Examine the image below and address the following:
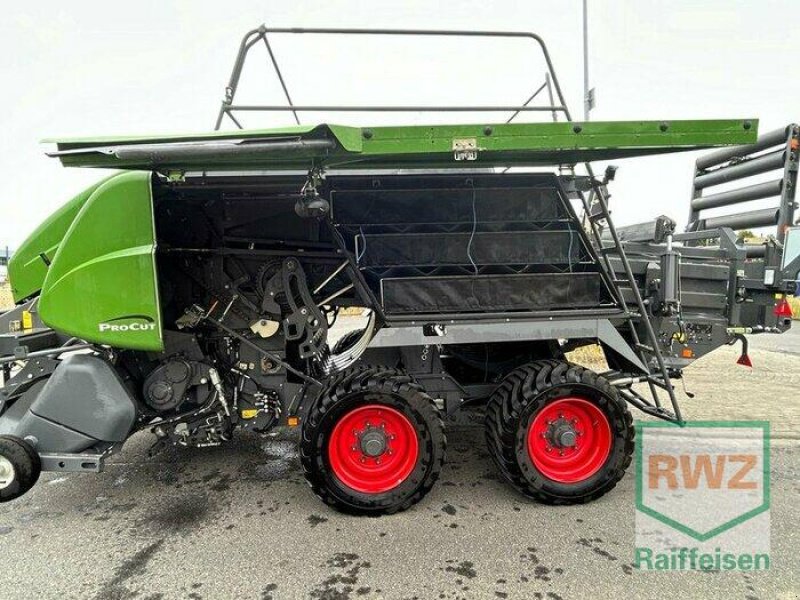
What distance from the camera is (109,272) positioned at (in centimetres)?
302

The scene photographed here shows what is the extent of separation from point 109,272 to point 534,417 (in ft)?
9.72

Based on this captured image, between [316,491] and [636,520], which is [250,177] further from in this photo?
[636,520]

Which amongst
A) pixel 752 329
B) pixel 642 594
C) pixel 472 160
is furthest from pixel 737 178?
pixel 642 594

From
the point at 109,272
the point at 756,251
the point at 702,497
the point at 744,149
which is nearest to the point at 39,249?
the point at 109,272

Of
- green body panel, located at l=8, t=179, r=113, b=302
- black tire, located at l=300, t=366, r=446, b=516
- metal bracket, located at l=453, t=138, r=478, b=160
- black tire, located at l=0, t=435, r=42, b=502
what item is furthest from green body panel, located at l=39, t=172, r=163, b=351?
metal bracket, located at l=453, t=138, r=478, b=160

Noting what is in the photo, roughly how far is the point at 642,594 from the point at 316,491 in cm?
192

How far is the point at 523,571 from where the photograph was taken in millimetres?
2521

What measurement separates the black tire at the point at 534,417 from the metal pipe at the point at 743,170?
2572 mm

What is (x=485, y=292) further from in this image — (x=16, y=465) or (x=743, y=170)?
(x=16, y=465)

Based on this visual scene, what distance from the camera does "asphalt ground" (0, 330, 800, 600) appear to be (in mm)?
→ 2414

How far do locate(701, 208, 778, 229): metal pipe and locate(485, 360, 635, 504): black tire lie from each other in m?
2.36

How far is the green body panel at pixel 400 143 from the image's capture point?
2.58m

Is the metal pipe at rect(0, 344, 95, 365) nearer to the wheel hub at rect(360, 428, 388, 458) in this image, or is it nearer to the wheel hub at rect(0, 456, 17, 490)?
the wheel hub at rect(0, 456, 17, 490)

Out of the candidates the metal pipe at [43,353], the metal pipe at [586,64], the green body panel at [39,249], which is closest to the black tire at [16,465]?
the metal pipe at [43,353]
